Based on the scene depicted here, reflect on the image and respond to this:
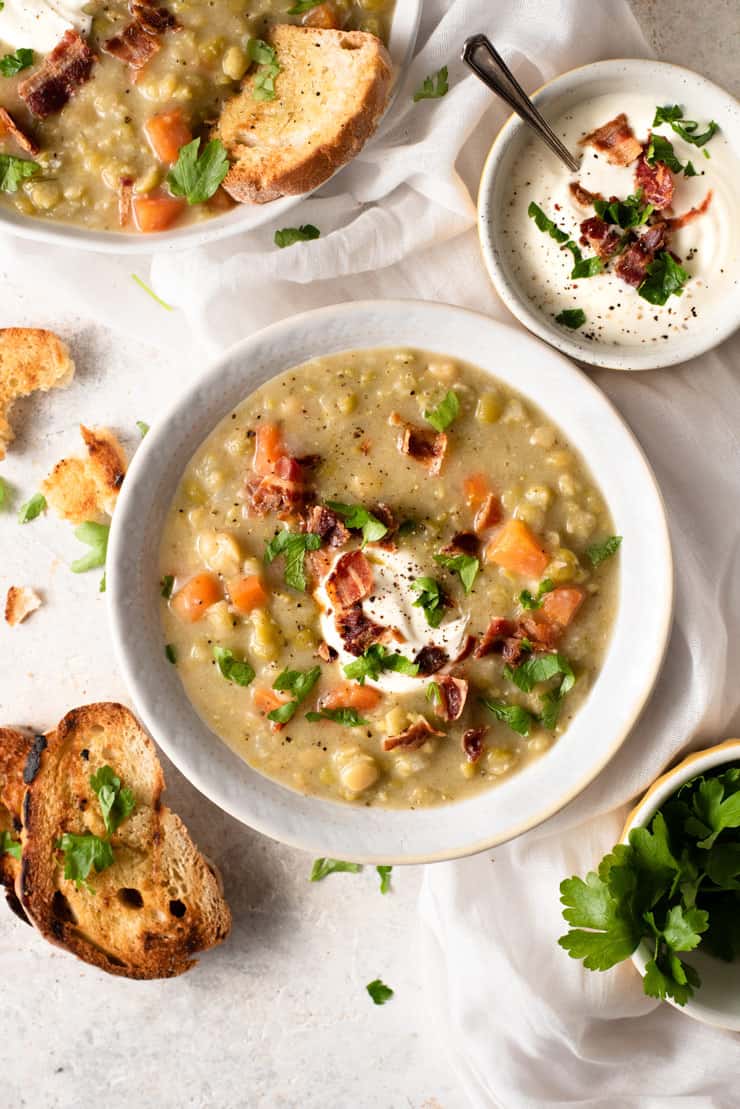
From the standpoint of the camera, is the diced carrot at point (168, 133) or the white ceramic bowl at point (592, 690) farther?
the diced carrot at point (168, 133)

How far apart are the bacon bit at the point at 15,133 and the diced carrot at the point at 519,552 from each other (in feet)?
7.37

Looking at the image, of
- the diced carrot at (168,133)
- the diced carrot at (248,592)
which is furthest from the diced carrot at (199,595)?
the diced carrot at (168,133)

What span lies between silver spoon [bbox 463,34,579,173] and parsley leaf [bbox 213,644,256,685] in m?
2.17

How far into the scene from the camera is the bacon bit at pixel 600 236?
13.2 ft

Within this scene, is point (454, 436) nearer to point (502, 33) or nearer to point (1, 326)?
point (502, 33)

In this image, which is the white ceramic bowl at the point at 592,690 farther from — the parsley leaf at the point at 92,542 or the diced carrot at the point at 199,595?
the parsley leaf at the point at 92,542

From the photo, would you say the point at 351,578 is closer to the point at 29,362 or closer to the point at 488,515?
the point at 488,515

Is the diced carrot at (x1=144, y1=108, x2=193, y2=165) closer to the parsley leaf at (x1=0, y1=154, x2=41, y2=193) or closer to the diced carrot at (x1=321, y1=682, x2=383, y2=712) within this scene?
the parsley leaf at (x1=0, y1=154, x2=41, y2=193)

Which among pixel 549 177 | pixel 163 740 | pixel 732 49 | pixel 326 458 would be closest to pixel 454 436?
pixel 326 458

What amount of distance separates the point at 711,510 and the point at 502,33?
1.96m

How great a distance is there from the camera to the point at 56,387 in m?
4.71

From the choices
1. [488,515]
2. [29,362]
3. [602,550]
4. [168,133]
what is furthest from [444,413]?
[29,362]

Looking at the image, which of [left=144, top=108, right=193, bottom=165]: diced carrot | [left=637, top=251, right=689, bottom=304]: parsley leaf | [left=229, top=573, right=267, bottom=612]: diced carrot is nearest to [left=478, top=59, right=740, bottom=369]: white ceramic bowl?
[left=637, top=251, right=689, bottom=304]: parsley leaf

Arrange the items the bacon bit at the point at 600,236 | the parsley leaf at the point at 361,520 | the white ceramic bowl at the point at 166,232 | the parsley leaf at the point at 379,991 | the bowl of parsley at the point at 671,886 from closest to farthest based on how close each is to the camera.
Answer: the bowl of parsley at the point at 671,886, the parsley leaf at the point at 361,520, the bacon bit at the point at 600,236, the white ceramic bowl at the point at 166,232, the parsley leaf at the point at 379,991
